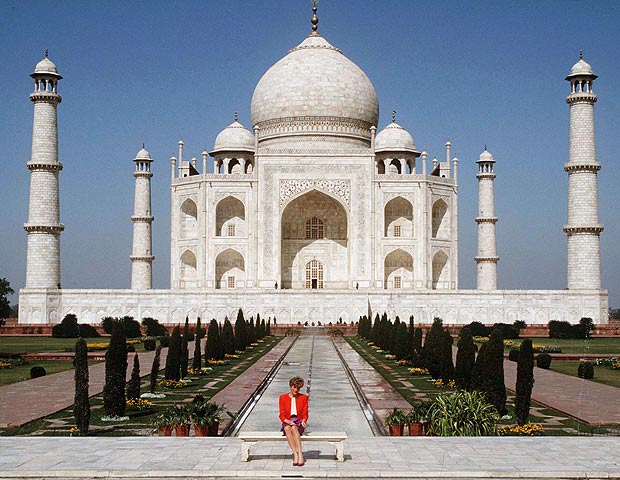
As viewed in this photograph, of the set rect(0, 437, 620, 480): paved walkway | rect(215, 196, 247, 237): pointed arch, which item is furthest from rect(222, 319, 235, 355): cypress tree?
rect(215, 196, 247, 237): pointed arch

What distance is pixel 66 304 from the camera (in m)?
28.1

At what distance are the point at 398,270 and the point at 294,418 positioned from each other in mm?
26613

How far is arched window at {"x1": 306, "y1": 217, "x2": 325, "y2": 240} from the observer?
3381 cm

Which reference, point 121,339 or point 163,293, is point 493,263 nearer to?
point 163,293

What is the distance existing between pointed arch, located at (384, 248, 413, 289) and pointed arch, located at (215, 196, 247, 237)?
18.4 ft

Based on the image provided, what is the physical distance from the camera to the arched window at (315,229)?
111 feet

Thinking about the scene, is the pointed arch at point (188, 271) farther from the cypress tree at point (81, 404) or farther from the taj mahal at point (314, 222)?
the cypress tree at point (81, 404)

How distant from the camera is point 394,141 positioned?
1378 inches

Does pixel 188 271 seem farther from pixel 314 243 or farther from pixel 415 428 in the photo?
pixel 415 428

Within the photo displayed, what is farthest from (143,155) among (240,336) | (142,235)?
(240,336)

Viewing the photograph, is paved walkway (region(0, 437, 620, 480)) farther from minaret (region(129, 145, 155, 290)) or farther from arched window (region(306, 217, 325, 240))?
minaret (region(129, 145, 155, 290))

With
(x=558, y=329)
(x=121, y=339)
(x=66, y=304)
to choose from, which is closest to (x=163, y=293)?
(x=66, y=304)

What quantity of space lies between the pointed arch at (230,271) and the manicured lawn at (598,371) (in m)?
17.8

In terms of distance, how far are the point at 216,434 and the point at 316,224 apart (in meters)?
26.4
